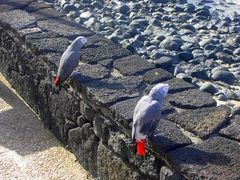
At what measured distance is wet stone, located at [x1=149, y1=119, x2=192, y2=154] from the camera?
3.10m

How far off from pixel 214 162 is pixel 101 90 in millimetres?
1269

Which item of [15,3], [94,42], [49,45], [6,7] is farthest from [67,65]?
[15,3]

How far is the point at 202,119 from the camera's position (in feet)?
11.1

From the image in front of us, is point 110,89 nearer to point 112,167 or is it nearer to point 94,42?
point 112,167

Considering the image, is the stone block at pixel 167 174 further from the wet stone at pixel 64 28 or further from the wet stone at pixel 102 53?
the wet stone at pixel 64 28

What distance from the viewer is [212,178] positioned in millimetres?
2768

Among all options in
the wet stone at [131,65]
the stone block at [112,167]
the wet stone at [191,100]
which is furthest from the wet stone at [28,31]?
the wet stone at [191,100]

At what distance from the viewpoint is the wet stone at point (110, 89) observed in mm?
3748

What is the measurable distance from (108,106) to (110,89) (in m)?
0.28

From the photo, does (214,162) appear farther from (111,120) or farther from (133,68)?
(133,68)

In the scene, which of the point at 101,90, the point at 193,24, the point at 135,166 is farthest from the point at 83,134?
the point at 193,24

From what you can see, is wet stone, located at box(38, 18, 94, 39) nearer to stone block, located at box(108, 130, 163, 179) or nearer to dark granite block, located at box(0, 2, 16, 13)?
dark granite block, located at box(0, 2, 16, 13)

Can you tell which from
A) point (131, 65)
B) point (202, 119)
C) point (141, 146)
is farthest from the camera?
point (131, 65)

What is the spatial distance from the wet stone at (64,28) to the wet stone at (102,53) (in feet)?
1.39
